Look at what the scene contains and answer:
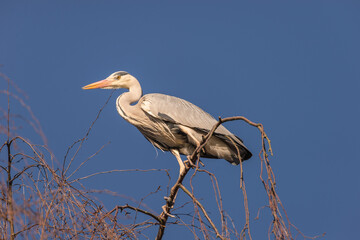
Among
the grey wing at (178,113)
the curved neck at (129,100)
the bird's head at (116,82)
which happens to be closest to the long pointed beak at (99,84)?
the bird's head at (116,82)

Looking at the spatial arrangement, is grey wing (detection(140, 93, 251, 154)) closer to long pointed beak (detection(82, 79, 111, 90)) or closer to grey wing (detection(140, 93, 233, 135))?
grey wing (detection(140, 93, 233, 135))

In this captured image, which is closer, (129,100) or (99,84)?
(129,100)

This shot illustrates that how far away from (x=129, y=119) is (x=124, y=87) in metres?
0.68

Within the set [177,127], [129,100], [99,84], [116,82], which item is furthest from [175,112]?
[99,84]

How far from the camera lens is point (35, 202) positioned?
7.91 feet

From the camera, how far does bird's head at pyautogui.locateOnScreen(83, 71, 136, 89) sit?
6.18 metres

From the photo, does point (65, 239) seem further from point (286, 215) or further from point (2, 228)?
point (286, 215)

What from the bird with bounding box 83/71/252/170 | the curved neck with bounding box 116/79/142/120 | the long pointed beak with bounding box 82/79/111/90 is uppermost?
the long pointed beak with bounding box 82/79/111/90

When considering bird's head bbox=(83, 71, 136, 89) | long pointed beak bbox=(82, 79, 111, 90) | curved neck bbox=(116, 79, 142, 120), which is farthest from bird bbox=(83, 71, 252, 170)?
long pointed beak bbox=(82, 79, 111, 90)

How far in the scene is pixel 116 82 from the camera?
624 cm

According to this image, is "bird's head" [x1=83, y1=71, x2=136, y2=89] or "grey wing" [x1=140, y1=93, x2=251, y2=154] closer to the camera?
"grey wing" [x1=140, y1=93, x2=251, y2=154]

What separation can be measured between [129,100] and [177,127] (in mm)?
743

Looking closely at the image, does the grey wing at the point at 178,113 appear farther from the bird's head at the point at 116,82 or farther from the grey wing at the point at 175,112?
the bird's head at the point at 116,82

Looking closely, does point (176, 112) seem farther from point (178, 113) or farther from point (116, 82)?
point (116, 82)
